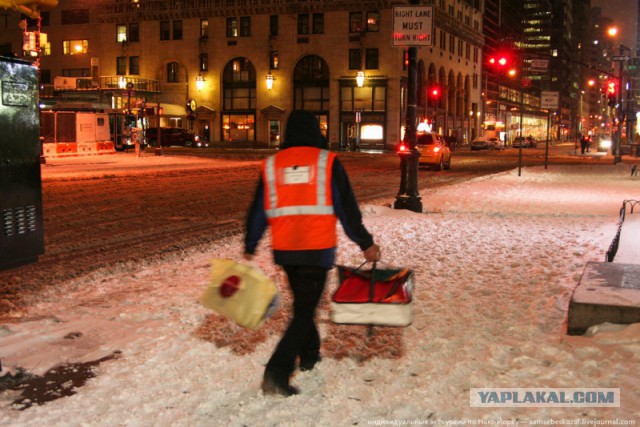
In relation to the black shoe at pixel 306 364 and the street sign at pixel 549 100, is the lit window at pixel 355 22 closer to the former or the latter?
the street sign at pixel 549 100

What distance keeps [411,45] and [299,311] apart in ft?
33.8

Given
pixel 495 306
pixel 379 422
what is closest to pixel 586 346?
Result: pixel 495 306

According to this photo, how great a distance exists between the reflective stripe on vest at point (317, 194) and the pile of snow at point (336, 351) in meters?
1.17

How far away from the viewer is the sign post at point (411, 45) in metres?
13.7

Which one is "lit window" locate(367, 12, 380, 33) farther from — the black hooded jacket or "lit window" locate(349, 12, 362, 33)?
the black hooded jacket

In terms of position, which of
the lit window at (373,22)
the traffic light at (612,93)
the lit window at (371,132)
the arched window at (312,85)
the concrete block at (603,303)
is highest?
the lit window at (373,22)

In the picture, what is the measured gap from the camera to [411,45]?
45.0 ft

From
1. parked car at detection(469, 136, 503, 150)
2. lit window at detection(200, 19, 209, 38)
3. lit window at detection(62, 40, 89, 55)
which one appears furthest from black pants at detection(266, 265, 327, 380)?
lit window at detection(62, 40, 89, 55)

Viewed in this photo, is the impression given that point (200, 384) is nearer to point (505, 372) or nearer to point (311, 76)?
point (505, 372)

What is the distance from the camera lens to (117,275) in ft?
27.5

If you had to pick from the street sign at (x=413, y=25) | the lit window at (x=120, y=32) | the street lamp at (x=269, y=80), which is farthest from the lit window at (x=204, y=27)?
the street sign at (x=413, y=25)

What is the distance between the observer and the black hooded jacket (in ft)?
14.0

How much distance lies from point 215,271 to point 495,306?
3.24 metres

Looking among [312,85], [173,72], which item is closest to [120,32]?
[173,72]
